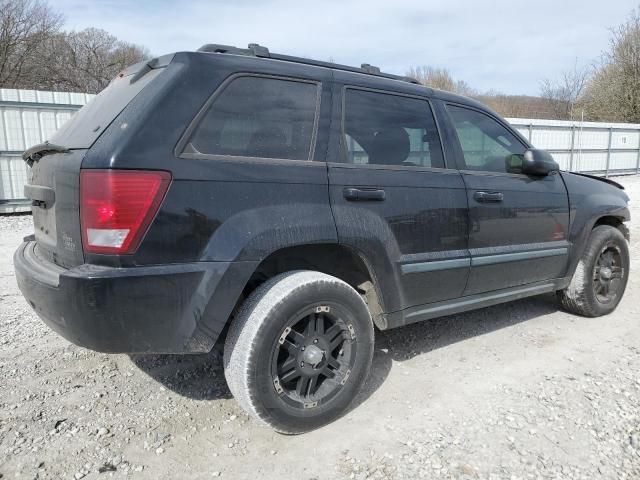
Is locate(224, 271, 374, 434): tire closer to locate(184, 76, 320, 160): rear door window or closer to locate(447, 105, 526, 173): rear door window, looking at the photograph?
locate(184, 76, 320, 160): rear door window

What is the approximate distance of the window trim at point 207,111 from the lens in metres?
2.26

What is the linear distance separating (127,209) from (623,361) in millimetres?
3405

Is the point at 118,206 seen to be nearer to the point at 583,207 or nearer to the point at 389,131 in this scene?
the point at 389,131

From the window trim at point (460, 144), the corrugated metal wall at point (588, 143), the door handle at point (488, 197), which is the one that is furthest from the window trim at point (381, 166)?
the corrugated metal wall at point (588, 143)

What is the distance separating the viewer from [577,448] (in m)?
2.45

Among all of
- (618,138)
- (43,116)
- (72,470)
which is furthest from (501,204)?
(618,138)

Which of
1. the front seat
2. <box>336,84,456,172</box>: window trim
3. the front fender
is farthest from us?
the front fender

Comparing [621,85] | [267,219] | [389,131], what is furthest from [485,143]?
[621,85]

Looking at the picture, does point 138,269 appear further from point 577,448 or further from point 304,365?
point 577,448

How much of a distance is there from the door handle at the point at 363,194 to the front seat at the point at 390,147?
0.70 ft

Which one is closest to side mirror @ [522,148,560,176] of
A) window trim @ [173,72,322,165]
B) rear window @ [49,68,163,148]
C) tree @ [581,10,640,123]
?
window trim @ [173,72,322,165]

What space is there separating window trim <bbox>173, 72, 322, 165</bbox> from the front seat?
421 millimetres

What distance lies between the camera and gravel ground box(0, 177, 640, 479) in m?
2.32

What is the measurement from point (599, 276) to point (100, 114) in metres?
4.17
